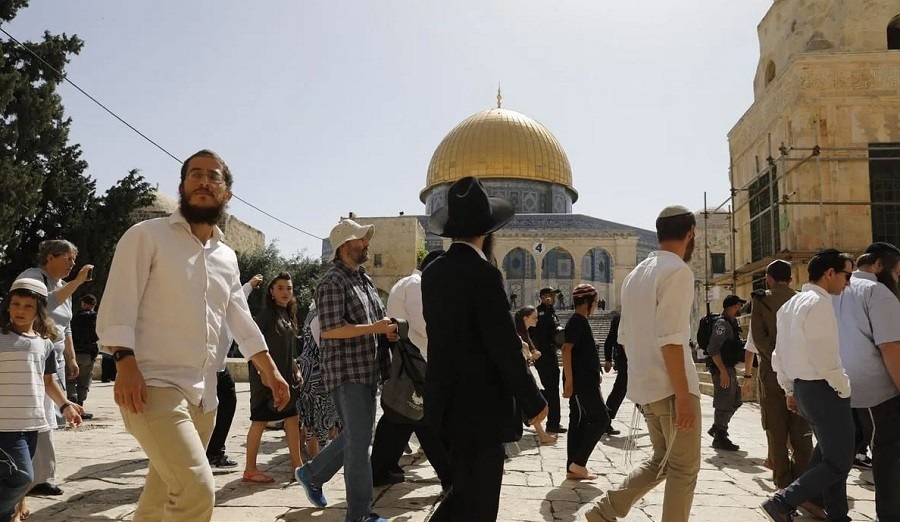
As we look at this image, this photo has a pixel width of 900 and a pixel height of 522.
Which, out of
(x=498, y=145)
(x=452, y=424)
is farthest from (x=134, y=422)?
(x=498, y=145)

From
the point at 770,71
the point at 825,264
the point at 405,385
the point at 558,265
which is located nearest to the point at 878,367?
the point at 825,264

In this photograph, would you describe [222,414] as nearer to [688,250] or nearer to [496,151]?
[688,250]

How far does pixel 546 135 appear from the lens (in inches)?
1892

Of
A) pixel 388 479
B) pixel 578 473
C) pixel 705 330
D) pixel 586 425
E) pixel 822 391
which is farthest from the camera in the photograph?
pixel 705 330

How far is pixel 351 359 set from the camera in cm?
361

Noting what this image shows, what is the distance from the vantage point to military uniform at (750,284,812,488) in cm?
466

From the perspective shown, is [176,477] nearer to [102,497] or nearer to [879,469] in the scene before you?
[102,497]

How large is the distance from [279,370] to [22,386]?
6.45 ft

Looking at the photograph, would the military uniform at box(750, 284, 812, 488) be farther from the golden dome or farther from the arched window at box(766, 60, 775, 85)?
the golden dome

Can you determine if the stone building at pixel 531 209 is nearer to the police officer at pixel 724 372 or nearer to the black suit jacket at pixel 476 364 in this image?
the police officer at pixel 724 372

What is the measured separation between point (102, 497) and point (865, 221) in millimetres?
11872

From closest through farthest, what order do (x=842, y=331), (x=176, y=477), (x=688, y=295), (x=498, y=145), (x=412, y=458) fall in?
1. (x=176, y=477)
2. (x=688, y=295)
3. (x=842, y=331)
4. (x=412, y=458)
5. (x=498, y=145)

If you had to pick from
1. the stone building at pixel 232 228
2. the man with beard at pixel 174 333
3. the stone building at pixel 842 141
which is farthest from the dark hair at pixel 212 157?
the stone building at pixel 232 228

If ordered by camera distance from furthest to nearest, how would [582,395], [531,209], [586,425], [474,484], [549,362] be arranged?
[531,209] → [549,362] → [582,395] → [586,425] → [474,484]
